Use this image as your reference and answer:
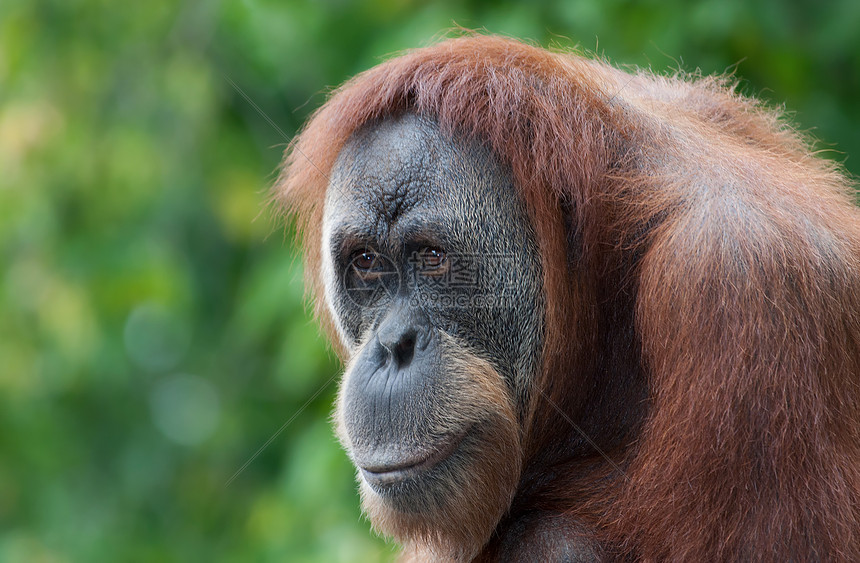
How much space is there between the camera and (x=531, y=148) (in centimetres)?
211

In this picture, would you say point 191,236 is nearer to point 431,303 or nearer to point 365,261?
point 365,261

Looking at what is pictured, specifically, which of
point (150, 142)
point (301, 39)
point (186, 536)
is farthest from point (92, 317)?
point (186, 536)

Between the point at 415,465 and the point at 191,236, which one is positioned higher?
the point at 415,465

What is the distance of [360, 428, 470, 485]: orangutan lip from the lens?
6.66 feet

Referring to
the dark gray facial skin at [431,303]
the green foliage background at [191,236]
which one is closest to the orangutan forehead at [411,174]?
the dark gray facial skin at [431,303]

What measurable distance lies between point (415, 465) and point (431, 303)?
369 millimetres

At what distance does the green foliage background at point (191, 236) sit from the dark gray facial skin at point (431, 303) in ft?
3.94

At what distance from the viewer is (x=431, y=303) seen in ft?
6.91

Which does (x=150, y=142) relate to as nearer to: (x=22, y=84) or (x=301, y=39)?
(x=22, y=84)

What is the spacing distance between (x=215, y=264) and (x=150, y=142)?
143 cm

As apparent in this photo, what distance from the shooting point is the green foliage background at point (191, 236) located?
369 cm

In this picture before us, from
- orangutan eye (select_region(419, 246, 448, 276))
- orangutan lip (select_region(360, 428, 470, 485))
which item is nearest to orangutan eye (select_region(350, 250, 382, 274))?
orangutan eye (select_region(419, 246, 448, 276))

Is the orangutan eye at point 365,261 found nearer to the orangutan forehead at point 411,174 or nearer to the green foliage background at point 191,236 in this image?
the orangutan forehead at point 411,174

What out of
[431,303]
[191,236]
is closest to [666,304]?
[431,303]
